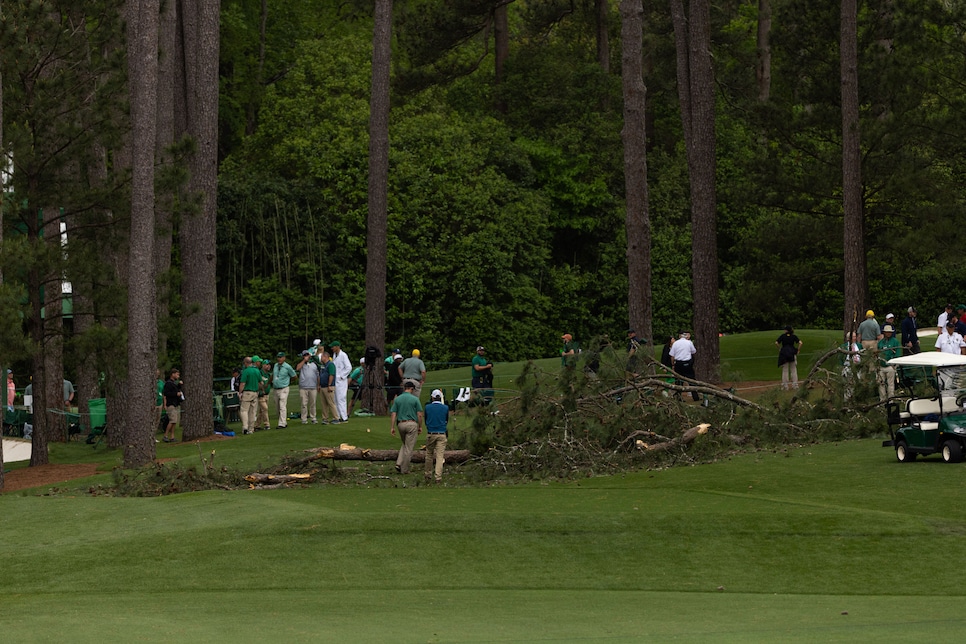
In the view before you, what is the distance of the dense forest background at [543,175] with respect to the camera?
131 feet

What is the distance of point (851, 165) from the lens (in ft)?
115

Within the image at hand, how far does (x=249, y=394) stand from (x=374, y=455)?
27.6 feet

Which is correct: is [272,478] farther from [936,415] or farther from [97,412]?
[97,412]

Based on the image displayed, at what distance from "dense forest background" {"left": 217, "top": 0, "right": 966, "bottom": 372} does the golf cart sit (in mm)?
16550

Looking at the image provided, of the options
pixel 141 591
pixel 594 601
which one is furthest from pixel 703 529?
pixel 141 591

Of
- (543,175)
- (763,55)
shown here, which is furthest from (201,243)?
(763,55)

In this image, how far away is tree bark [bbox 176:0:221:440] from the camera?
31766mm

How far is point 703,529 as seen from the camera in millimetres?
15711

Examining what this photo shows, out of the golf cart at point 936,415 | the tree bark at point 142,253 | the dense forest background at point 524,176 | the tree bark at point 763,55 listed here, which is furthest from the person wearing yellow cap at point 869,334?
the tree bark at point 763,55

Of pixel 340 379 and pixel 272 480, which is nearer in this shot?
pixel 272 480

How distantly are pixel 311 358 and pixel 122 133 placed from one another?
22.3 feet

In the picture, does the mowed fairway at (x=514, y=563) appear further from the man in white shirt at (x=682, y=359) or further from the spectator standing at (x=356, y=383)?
the spectator standing at (x=356, y=383)

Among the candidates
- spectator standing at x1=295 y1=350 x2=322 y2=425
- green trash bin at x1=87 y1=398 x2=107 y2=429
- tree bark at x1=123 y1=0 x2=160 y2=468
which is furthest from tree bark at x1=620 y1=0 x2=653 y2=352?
green trash bin at x1=87 y1=398 x2=107 y2=429

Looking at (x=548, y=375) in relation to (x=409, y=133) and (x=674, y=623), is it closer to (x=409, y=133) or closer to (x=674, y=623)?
(x=674, y=623)
